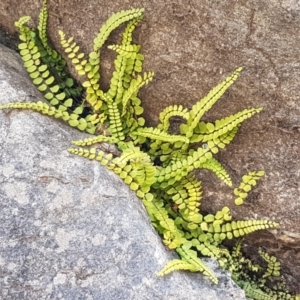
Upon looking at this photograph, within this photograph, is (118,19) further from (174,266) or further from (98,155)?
(174,266)

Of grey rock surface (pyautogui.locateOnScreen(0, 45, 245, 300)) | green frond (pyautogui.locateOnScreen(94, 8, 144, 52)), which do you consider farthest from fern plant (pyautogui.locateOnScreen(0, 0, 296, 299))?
grey rock surface (pyautogui.locateOnScreen(0, 45, 245, 300))

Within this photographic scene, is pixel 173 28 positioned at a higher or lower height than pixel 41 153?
higher

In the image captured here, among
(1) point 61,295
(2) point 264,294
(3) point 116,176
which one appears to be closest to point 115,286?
(1) point 61,295

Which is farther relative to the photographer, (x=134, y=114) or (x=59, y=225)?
(x=134, y=114)

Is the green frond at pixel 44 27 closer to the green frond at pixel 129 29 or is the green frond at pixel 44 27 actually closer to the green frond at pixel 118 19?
the green frond at pixel 118 19

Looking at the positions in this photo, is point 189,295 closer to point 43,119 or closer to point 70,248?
point 70,248

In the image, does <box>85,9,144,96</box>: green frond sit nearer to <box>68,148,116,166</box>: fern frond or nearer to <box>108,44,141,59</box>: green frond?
<box>108,44,141,59</box>: green frond
